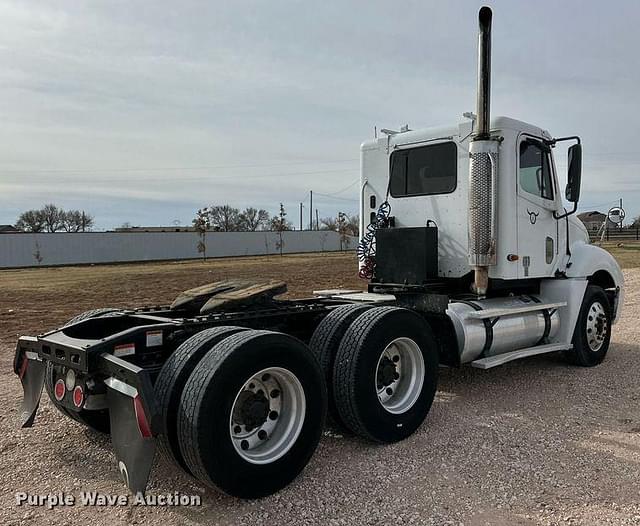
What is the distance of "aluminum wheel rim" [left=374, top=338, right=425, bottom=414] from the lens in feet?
16.4

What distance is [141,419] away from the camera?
11.2ft

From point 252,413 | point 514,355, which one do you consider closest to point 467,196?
point 514,355

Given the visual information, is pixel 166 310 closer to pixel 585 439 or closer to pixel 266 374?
pixel 266 374

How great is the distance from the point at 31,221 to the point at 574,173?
9293cm

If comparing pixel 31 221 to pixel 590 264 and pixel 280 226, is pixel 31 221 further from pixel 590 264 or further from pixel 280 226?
pixel 590 264

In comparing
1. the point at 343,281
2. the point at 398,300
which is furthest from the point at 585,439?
the point at 343,281

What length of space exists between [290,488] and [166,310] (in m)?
2.24

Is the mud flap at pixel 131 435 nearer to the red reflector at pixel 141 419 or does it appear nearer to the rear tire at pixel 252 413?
the red reflector at pixel 141 419

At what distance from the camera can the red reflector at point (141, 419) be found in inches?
133

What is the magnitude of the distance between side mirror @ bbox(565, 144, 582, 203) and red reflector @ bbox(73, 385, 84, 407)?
5.58 metres

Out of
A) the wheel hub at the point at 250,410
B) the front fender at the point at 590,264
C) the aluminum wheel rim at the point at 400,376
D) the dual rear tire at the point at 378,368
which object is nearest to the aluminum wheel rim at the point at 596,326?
the front fender at the point at 590,264

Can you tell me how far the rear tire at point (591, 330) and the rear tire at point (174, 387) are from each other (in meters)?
5.24

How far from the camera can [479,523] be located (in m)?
3.48

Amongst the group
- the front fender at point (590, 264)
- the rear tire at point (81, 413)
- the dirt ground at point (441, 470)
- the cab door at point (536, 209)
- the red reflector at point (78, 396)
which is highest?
the cab door at point (536, 209)
